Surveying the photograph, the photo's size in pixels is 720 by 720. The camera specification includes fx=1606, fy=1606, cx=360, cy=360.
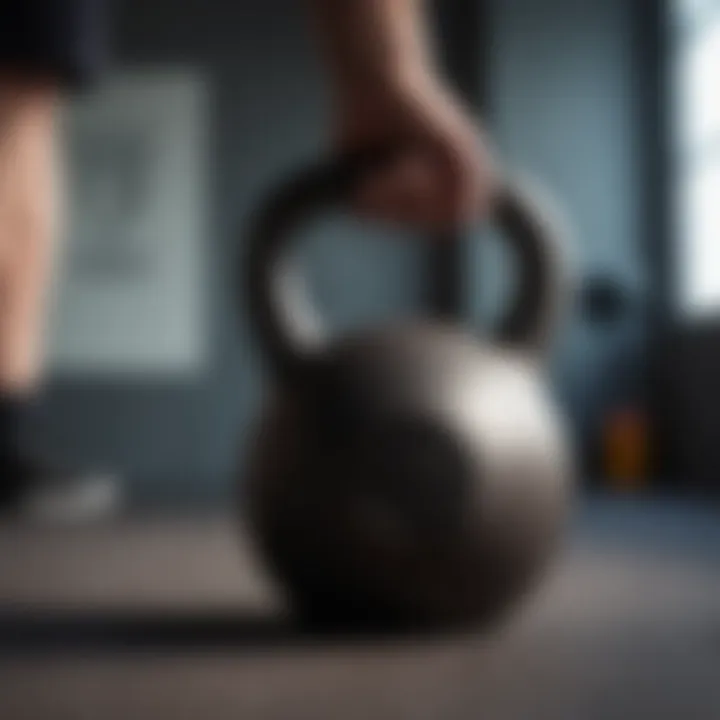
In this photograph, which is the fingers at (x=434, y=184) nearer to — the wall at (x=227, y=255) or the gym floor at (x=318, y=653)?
the gym floor at (x=318, y=653)

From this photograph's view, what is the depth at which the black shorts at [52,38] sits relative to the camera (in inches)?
58.2

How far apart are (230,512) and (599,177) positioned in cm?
158

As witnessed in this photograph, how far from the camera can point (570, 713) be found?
3.03ft

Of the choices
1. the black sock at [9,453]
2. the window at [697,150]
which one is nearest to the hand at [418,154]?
the black sock at [9,453]

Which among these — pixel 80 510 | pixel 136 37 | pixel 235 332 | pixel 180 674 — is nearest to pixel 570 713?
pixel 180 674

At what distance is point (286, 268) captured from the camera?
136 cm

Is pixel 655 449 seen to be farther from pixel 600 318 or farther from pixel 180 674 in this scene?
pixel 180 674

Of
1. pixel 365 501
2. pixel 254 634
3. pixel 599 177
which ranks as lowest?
pixel 254 634

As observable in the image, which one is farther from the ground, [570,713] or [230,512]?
[570,713]

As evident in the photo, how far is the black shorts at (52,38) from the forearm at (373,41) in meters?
Result: 0.32

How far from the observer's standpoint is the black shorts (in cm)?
148

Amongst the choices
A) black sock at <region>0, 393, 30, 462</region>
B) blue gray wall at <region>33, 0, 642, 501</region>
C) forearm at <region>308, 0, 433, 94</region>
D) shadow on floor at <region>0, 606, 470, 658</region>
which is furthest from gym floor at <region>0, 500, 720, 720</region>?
blue gray wall at <region>33, 0, 642, 501</region>

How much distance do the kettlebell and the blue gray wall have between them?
2.61 metres

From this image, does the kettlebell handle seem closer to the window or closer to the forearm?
the forearm
